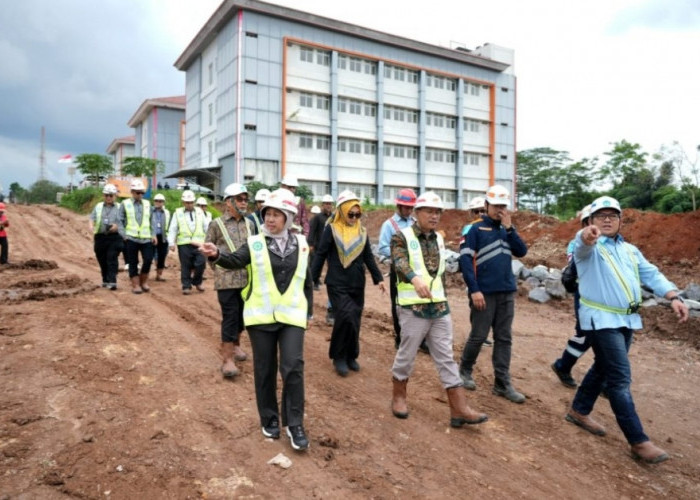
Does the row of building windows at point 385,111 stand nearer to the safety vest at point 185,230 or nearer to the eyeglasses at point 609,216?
the safety vest at point 185,230

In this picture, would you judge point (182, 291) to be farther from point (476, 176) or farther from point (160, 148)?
point (160, 148)

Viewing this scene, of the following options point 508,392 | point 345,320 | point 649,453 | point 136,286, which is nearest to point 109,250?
point 136,286

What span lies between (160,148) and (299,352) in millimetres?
53499

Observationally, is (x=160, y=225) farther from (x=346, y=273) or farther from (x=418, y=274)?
(x=418, y=274)

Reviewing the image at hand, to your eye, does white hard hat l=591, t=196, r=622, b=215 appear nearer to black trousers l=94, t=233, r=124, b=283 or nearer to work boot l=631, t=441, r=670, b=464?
work boot l=631, t=441, r=670, b=464

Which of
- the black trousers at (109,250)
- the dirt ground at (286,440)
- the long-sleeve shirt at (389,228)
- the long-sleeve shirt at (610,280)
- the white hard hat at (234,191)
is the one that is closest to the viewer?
the dirt ground at (286,440)

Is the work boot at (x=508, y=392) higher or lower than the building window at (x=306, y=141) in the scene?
lower

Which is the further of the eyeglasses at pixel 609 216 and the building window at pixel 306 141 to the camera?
the building window at pixel 306 141

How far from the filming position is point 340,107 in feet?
124

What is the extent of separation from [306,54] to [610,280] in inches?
1378

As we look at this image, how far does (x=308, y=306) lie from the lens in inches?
164

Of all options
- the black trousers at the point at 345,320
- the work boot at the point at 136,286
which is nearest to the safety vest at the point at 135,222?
the work boot at the point at 136,286

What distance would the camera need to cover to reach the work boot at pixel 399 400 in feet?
15.1

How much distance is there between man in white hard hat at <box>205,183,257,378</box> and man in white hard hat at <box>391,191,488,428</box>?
180 cm
